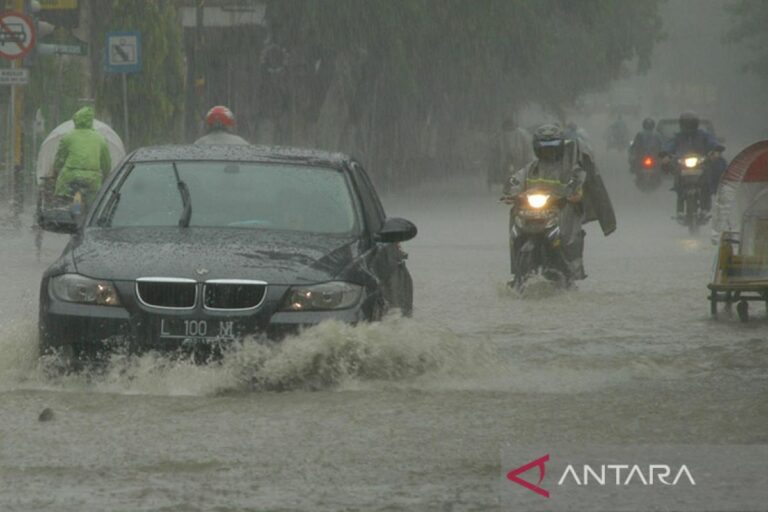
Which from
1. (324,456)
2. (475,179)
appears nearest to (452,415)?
(324,456)

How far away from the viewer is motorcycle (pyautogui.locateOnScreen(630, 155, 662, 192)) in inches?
1813

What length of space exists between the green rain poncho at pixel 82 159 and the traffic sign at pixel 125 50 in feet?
24.0

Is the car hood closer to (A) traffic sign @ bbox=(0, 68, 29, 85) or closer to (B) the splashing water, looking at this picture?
(B) the splashing water

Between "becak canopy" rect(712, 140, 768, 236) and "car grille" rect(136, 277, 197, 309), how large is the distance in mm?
7025

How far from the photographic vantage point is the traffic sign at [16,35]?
94.3 feet

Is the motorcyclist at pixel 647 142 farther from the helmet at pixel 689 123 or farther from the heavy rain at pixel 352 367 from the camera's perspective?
the helmet at pixel 689 123

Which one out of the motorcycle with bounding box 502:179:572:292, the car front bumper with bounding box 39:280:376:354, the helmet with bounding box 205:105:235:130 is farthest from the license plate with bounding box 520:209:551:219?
the car front bumper with bounding box 39:280:376:354

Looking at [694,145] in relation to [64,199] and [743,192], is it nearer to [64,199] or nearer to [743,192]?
[64,199]

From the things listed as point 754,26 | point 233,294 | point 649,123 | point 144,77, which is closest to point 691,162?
point 144,77

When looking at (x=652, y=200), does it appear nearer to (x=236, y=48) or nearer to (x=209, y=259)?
(x=236, y=48)

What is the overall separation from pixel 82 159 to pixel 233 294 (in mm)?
11928

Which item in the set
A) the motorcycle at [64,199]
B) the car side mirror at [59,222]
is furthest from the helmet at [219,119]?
the car side mirror at [59,222]

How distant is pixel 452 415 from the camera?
33.1 feet

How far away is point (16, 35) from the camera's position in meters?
28.8
